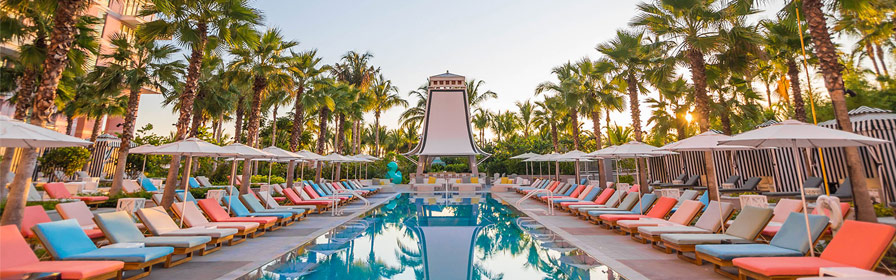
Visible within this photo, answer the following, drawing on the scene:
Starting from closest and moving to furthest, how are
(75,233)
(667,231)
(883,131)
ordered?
(75,233) → (667,231) → (883,131)

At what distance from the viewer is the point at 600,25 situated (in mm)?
13344

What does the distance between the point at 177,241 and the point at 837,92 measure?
1146 cm

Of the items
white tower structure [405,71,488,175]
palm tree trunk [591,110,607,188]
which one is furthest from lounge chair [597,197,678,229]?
white tower structure [405,71,488,175]

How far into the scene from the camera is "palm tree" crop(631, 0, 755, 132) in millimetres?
10281

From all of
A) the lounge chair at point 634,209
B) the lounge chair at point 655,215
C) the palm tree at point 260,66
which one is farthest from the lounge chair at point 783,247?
the palm tree at point 260,66

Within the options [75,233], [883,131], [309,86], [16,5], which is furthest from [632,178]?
[16,5]

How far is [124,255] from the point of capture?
4.64 m

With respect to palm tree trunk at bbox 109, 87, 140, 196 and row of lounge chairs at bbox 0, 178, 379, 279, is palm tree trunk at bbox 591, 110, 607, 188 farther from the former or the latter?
palm tree trunk at bbox 109, 87, 140, 196

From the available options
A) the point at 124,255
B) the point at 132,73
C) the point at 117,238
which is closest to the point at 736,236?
the point at 124,255

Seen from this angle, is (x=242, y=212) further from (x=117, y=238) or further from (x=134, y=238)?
(x=117, y=238)

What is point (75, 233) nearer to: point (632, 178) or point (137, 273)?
point (137, 273)

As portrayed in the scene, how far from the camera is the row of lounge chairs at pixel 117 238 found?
13.7 feet

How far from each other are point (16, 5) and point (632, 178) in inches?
1095

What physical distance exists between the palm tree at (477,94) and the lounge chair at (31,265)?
32322mm
